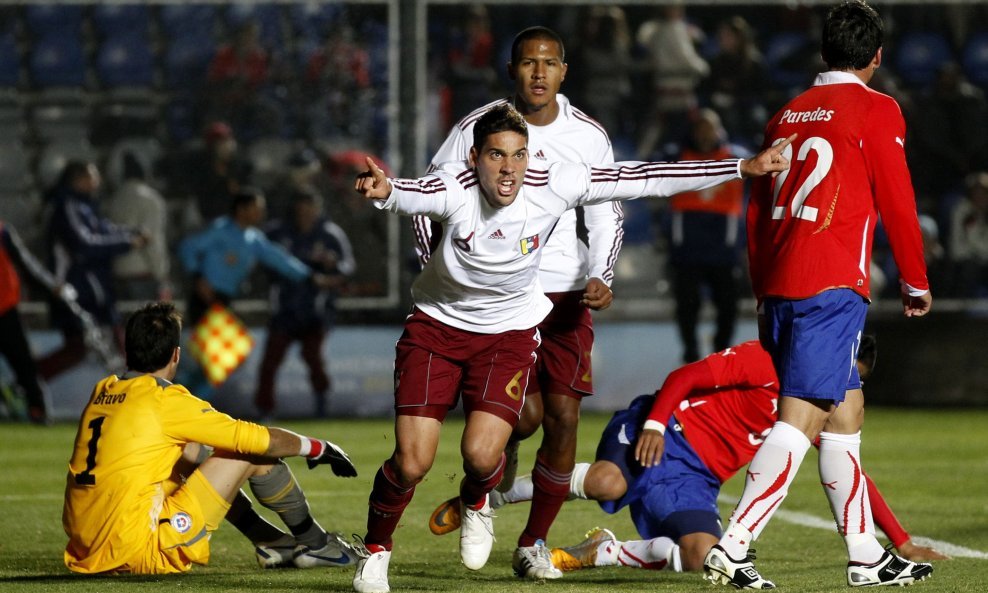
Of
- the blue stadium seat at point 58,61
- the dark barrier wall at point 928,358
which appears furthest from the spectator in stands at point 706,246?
the blue stadium seat at point 58,61

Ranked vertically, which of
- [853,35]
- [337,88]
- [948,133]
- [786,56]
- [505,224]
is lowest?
[505,224]

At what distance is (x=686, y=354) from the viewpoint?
13.7 meters

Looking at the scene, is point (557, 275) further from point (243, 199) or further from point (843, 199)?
point (243, 199)

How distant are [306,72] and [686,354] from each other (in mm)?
4135

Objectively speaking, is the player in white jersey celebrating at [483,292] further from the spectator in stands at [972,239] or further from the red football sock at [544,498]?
the spectator in stands at [972,239]

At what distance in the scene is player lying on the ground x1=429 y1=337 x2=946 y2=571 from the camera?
610 cm

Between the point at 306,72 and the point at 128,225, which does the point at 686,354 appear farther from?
the point at 128,225

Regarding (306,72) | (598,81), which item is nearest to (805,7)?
(598,81)

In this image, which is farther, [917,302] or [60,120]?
[60,120]

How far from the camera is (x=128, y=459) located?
5469 mm

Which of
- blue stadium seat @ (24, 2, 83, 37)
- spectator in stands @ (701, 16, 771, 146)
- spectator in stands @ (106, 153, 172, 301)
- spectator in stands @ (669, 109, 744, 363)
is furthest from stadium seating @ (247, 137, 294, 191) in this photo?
spectator in stands @ (701, 16, 771, 146)

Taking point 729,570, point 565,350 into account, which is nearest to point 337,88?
point 565,350

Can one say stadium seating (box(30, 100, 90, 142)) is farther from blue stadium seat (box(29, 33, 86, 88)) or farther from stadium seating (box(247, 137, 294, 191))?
stadium seating (box(247, 137, 294, 191))

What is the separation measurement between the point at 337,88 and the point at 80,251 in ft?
8.59
